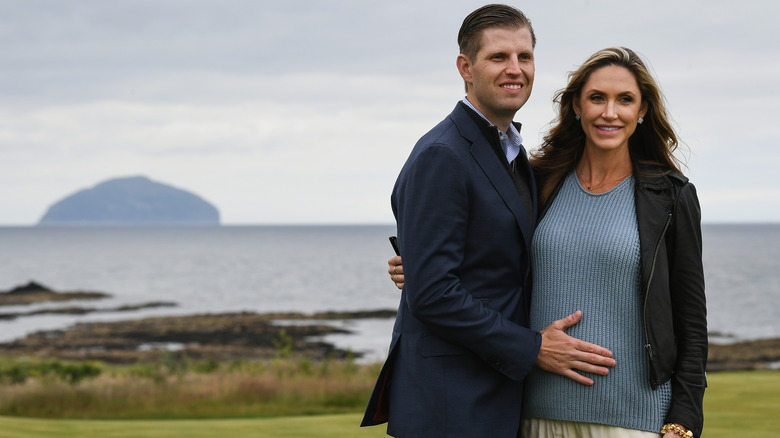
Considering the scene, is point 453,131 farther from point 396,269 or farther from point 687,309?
point 687,309

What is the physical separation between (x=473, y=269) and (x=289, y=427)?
4661mm

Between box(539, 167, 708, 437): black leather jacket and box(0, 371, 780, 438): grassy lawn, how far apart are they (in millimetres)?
3957

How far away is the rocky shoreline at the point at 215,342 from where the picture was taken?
25.2m

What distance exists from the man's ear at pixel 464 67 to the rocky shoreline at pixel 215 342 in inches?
730

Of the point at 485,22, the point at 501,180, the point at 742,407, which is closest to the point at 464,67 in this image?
the point at 485,22

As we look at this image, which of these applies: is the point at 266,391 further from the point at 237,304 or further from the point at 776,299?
the point at 776,299

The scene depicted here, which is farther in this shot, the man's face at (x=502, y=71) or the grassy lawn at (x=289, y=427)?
the grassy lawn at (x=289, y=427)

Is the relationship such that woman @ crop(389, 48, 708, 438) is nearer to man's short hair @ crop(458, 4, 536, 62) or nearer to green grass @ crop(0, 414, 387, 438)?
man's short hair @ crop(458, 4, 536, 62)

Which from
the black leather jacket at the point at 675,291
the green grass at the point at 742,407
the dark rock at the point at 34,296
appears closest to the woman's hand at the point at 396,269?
the black leather jacket at the point at 675,291

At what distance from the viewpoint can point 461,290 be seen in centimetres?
272

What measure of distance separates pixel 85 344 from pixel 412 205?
28851 millimetres

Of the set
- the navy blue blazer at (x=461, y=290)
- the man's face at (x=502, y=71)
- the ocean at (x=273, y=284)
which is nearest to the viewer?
the navy blue blazer at (x=461, y=290)

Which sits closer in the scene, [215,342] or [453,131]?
[453,131]

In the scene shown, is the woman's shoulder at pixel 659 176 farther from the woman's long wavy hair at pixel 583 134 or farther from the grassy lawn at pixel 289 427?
the grassy lawn at pixel 289 427
